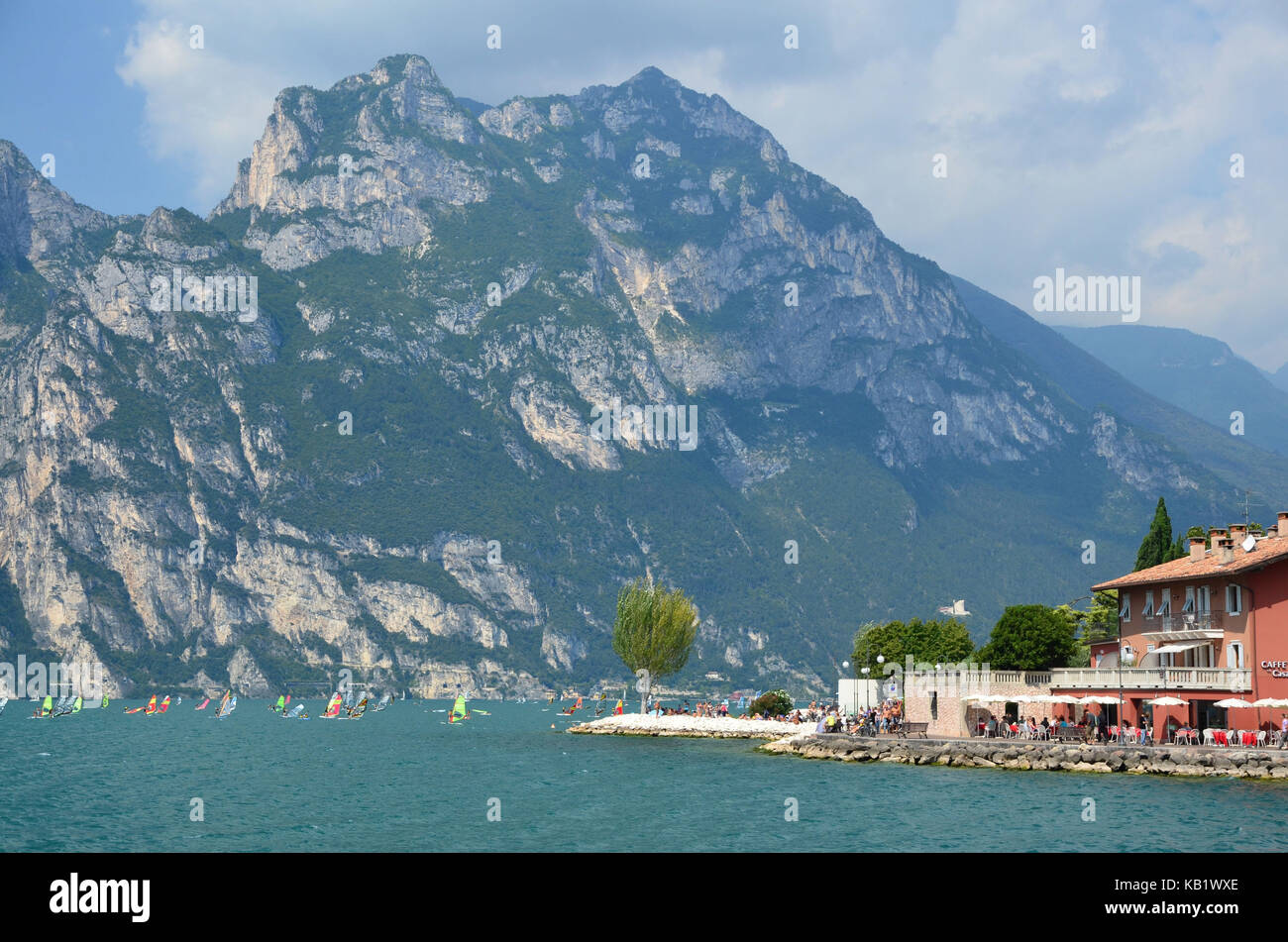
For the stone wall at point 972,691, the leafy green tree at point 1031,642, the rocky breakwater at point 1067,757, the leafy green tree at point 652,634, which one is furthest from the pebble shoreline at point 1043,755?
the leafy green tree at point 652,634

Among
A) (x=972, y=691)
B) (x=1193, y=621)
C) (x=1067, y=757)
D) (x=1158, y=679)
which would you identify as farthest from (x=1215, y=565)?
(x=972, y=691)

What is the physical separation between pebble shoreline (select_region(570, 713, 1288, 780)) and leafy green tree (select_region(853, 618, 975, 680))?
13642 millimetres

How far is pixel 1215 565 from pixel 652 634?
5854 centimetres

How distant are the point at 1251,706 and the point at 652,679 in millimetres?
65611

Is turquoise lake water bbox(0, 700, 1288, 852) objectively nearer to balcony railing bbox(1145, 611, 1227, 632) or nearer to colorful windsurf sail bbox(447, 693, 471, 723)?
balcony railing bbox(1145, 611, 1227, 632)

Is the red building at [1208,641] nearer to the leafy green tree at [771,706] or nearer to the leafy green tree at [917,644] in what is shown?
the leafy green tree at [917,644]

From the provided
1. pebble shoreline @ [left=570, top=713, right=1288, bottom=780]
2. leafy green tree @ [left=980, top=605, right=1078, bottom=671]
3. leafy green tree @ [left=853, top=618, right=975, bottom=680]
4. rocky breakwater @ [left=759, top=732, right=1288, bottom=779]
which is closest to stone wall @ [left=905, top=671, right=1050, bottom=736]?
leafy green tree @ [left=980, top=605, right=1078, bottom=671]

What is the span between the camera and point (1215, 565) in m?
61.9

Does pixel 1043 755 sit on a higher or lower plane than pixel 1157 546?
lower

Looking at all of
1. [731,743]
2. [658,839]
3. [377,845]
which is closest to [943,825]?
[658,839]

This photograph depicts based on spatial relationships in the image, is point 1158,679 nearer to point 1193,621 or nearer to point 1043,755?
point 1193,621

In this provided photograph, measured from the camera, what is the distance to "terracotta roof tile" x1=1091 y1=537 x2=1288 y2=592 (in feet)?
188

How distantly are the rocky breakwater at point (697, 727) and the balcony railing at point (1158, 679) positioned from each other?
90.2 feet

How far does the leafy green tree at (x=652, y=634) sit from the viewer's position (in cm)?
11344
